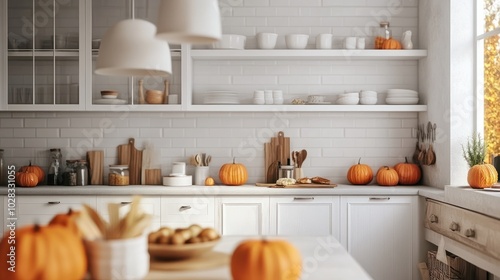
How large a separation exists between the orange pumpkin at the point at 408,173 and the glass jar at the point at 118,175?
8.61 feet

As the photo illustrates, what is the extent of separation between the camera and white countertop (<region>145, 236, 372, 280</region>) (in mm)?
2014

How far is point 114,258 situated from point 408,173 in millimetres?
4037

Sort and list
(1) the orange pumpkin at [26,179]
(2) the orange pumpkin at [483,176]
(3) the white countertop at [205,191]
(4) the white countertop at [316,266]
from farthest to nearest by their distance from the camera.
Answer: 1. (1) the orange pumpkin at [26,179]
2. (3) the white countertop at [205,191]
3. (2) the orange pumpkin at [483,176]
4. (4) the white countertop at [316,266]

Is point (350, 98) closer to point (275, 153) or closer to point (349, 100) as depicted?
point (349, 100)

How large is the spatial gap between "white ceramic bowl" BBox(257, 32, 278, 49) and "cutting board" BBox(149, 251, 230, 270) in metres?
3.35

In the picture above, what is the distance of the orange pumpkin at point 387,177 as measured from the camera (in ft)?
17.1

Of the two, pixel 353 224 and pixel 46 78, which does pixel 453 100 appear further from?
pixel 46 78

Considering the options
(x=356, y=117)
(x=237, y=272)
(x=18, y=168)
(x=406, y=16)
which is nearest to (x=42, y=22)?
(x=18, y=168)

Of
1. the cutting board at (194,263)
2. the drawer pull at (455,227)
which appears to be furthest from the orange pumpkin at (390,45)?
the cutting board at (194,263)

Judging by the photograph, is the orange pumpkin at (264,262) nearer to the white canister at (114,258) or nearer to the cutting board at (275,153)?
the white canister at (114,258)

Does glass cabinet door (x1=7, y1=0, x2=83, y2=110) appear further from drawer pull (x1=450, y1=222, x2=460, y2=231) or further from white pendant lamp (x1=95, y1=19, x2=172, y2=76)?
drawer pull (x1=450, y1=222, x2=460, y2=231)

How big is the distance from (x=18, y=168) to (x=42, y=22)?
146 cm

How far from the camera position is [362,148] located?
220 inches

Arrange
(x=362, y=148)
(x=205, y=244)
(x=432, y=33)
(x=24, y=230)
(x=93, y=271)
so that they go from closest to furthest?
(x=24, y=230)
(x=93, y=271)
(x=205, y=244)
(x=432, y=33)
(x=362, y=148)
